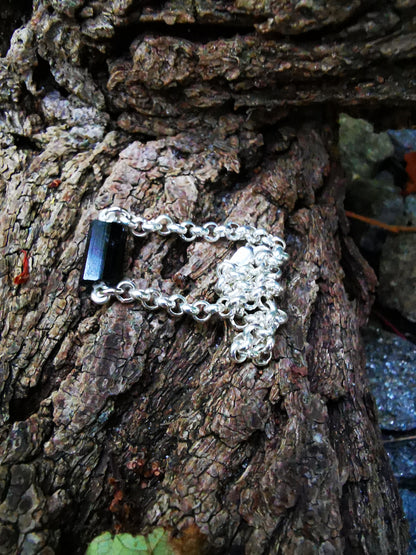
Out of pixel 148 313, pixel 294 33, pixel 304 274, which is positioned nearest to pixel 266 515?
pixel 148 313

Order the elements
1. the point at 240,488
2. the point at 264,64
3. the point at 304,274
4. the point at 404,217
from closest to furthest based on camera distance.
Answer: the point at 240,488, the point at 264,64, the point at 304,274, the point at 404,217

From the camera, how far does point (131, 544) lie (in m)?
1.73

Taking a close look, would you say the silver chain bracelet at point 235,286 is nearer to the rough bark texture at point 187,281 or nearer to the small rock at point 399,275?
the rough bark texture at point 187,281

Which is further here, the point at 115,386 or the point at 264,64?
the point at 264,64

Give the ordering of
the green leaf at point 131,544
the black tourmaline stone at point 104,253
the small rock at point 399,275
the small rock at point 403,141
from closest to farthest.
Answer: the green leaf at point 131,544
the black tourmaline stone at point 104,253
the small rock at point 399,275
the small rock at point 403,141

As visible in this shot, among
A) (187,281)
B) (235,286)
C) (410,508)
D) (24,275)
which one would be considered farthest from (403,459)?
(24,275)

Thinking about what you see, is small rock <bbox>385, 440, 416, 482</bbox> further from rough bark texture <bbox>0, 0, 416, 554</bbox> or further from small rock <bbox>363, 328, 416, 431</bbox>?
rough bark texture <bbox>0, 0, 416, 554</bbox>

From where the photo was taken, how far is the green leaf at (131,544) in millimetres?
1712

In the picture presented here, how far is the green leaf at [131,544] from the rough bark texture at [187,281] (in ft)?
0.16

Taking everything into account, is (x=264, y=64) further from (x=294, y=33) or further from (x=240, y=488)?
(x=240, y=488)

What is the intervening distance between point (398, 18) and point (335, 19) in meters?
0.28

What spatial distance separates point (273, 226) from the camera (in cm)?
255

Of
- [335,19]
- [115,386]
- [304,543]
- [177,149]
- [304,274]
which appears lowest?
[304,543]

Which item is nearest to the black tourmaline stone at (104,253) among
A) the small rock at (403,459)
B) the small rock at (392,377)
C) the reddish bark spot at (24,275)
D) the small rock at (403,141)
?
the reddish bark spot at (24,275)
